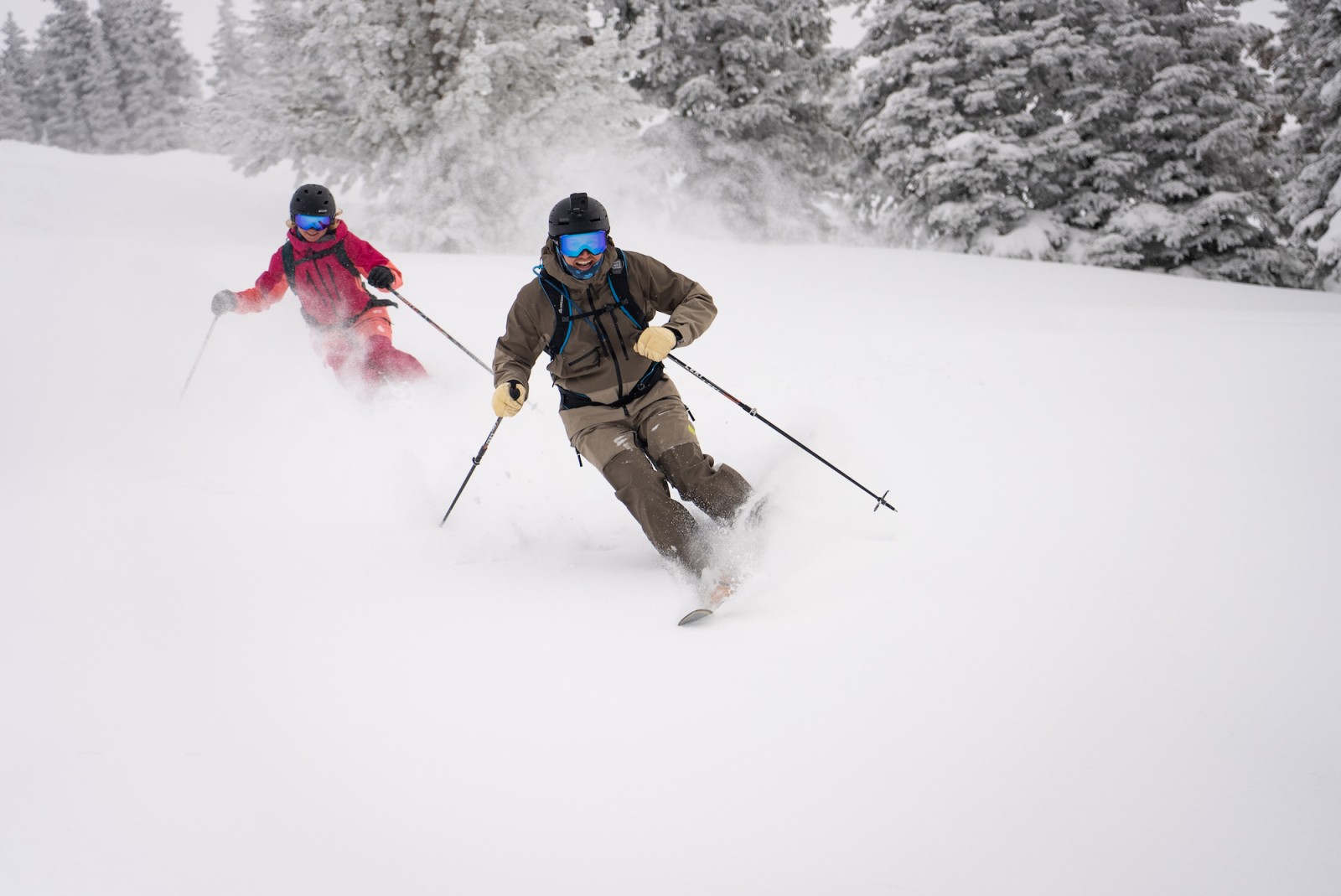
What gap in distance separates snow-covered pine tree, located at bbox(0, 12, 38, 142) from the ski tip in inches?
2081

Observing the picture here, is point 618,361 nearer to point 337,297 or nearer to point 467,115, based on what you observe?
point 337,297

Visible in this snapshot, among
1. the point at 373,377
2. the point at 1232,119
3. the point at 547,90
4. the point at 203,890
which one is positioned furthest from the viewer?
the point at 1232,119

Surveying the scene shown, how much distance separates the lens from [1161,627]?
2.65m

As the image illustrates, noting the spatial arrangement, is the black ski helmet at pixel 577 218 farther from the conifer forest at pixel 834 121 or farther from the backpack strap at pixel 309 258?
the conifer forest at pixel 834 121

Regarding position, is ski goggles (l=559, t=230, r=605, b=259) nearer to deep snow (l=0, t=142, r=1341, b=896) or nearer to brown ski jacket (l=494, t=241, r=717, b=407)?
brown ski jacket (l=494, t=241, r=717, b=407)

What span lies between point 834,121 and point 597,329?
53.6 feet

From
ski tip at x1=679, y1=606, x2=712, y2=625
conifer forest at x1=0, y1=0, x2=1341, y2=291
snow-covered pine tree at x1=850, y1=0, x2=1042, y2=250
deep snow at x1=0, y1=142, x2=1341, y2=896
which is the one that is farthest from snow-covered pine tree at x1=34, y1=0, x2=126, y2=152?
ski tip at x1=679, y1=606, x2=712, y2=625

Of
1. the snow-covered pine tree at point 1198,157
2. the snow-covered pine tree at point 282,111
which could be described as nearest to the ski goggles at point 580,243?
the snow-covered pine tree at point 282,111

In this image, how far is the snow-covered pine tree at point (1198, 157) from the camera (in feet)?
49.1

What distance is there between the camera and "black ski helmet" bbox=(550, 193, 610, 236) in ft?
11.8

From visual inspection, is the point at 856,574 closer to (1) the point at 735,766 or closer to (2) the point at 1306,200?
(1) the point at 735,766

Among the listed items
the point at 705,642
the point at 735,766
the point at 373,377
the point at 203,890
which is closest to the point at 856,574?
the point at 705,642

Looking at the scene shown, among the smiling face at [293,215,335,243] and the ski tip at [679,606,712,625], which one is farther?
the smiling face at [293,215,335,243]

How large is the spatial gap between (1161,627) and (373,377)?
206 inches
